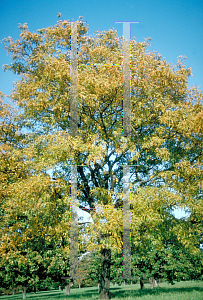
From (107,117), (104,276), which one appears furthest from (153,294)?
(107,117)

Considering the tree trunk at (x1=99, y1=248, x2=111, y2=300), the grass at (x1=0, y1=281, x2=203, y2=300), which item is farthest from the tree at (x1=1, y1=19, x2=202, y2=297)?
the grass at (x1=0, y1=281, x2=203, y2=300)

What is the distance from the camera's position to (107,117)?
1348 cm

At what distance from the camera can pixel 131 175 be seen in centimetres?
1423

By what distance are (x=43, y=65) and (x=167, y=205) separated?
9627 millimetres

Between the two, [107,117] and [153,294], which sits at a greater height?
[107,117]

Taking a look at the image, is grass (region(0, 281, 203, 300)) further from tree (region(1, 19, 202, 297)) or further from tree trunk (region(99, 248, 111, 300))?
tree (region(1, 19, 202, 297))

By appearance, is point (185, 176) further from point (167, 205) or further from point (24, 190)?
point (24, 190)

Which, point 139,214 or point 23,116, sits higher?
point 23,116

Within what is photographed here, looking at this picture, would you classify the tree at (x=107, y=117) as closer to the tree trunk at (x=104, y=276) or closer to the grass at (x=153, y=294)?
the tree trunk at (x=104, y=276)

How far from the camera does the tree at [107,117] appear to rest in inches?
467

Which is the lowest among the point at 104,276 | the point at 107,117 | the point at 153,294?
the point at 153,294

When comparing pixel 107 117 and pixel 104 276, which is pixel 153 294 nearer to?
pixel 104 276

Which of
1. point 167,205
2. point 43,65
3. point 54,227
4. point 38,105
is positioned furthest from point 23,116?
point 167,205

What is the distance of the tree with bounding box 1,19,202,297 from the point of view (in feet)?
38.9
